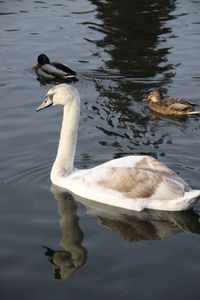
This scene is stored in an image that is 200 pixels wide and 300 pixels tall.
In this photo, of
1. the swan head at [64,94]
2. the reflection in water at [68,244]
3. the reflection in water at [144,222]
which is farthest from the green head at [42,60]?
the reflection in water at [144,222]

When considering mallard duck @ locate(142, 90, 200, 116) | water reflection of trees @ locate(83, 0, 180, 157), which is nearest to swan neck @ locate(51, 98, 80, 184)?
water reflection of trees @ locate(83, 0, 180, 157)

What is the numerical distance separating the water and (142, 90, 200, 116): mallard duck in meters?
0.17

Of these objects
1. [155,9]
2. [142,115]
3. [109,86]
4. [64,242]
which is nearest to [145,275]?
[64,242]

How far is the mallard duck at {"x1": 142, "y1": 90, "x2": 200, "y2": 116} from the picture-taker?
11.7m

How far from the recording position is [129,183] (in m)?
7.92

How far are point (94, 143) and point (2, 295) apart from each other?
433 cm

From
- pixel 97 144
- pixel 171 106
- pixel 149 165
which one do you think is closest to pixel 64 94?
pixel 149 165

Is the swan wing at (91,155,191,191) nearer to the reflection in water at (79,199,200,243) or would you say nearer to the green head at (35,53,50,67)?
the reflection in water at (79,199,200,243)

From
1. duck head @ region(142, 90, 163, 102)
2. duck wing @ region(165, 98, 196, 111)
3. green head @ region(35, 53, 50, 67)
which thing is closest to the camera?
duck wing @ region(165, 98, 196, 111)

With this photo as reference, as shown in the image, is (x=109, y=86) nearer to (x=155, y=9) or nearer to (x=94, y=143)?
(x=94, y=143)

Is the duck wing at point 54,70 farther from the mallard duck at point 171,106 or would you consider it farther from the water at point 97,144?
the mallard duck at point 171,106

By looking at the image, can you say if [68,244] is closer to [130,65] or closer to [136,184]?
[136,184]

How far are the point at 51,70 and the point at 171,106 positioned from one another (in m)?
3.38

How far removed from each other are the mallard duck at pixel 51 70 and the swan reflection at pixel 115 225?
5.99 metres
